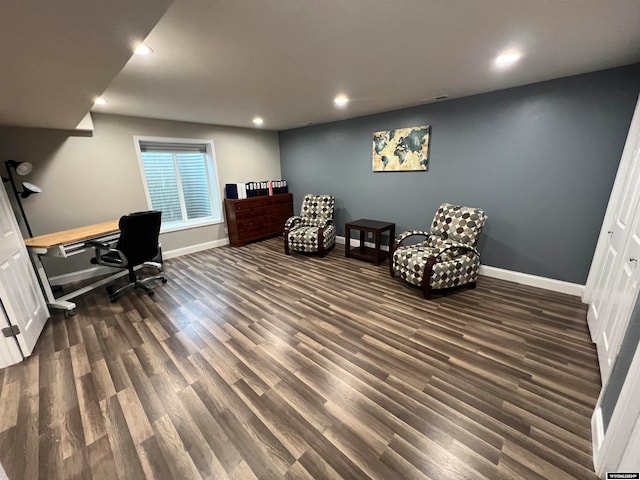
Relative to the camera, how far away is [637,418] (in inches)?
40.8

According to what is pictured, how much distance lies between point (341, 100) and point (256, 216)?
275 cm

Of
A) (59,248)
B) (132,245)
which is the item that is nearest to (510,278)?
(132,245)

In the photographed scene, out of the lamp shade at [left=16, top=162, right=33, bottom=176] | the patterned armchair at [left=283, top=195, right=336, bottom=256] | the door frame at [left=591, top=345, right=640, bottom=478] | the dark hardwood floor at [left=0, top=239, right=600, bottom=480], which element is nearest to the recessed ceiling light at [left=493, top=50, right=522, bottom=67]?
the door frame at [left=591, top=345, right=640, bottom=478]

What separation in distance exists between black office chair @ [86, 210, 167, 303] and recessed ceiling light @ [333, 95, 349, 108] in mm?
2511

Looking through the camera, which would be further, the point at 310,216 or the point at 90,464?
the point at 310,216

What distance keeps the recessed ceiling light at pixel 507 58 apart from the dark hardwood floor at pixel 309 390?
221cm

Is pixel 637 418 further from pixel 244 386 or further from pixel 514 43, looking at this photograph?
pixel 514 43

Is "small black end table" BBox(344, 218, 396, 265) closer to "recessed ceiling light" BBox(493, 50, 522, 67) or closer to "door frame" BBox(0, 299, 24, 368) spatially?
"recessed ceiling light" BBox(493, 50, 522, 67)

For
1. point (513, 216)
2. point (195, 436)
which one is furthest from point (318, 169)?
point (195, 436)

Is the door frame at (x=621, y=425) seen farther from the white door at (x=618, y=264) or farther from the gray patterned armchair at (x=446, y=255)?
the gray patterned armchair at (x=446, y=255)

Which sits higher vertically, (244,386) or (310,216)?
(310,216)

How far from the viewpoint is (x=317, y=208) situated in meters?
4.66

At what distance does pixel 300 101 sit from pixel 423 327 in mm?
2887

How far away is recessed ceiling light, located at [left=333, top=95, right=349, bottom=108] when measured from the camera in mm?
2948
